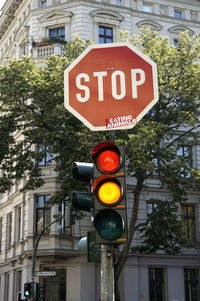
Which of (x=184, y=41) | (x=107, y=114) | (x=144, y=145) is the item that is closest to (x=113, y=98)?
(x=107, y=114)

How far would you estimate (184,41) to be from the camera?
21.1m

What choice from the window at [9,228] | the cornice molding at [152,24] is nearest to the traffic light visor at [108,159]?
the window at [9,228]

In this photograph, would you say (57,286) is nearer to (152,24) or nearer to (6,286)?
(6,286)

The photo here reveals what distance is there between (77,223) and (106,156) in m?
22.4

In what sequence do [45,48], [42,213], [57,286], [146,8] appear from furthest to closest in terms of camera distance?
[146,8]
[45,48]
[42,213]
[57,286]

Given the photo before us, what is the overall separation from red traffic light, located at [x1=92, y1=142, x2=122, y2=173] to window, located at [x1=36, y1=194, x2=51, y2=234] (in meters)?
22.7

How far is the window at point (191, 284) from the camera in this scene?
89.3ft

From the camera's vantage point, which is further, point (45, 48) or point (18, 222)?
point (18, 222)

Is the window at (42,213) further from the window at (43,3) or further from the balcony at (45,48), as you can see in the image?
the window at (43,3)

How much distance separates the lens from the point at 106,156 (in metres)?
4.28

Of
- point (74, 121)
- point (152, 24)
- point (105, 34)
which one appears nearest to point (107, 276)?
point (74, 121)

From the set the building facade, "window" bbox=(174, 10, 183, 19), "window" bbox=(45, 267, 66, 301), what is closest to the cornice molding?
the building facade

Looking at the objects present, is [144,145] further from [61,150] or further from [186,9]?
[186,9]

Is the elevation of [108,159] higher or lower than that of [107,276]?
higher
